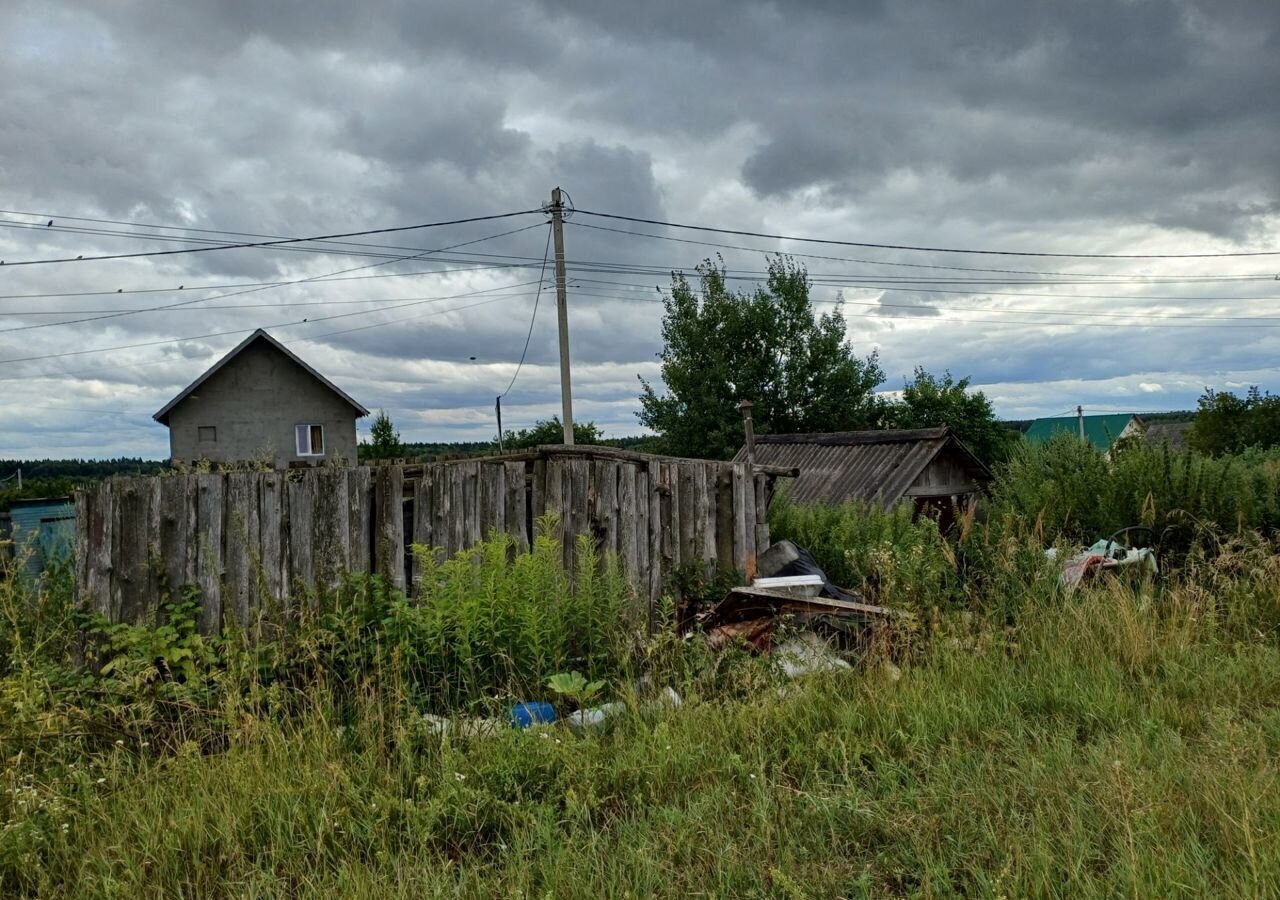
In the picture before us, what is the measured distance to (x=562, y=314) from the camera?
1809cm

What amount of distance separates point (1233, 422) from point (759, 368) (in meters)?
16.9

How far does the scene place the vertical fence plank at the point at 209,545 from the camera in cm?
531

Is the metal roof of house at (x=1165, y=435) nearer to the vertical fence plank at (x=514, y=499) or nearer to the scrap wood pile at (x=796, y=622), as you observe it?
the scrap wood pile at (x=796, y=622)

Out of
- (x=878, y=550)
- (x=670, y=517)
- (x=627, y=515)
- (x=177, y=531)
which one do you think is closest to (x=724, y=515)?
(x=670, y=517)

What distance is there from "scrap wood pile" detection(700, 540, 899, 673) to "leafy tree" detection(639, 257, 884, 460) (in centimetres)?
2855

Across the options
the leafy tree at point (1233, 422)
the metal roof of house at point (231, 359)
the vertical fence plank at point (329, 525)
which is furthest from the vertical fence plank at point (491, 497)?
the metal roof of house at point (231, 359)

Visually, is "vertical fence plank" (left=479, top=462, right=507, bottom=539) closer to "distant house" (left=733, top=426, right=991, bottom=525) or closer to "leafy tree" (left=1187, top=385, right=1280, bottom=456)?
"distant house" (left=733, top=426, right=991, bottom=525)

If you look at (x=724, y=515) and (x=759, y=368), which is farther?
(x=759, y=368)

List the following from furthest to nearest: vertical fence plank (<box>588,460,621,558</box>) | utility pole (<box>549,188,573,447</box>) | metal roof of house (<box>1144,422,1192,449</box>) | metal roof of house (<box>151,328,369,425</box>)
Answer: metal roof of house (<box>151,328,369,425</box>) < utility pole (<box>549,188,573,447</box>) < metal roof of house (<box>1144,422,1192,449</box>) < vertical fence plank (<box>588,460,621,558</box>)

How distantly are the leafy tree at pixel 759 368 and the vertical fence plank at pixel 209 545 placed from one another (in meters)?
29.7

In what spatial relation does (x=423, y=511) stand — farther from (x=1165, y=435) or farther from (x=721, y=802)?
(x=1165, y=435)

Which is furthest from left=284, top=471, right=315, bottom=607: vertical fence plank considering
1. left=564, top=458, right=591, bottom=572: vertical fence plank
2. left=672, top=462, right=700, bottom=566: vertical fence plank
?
left=672, top=462, right=700, bottom=566: vertical fence plank

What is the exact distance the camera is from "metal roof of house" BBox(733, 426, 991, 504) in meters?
20.8

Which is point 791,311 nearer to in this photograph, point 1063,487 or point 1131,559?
point 1063,487
